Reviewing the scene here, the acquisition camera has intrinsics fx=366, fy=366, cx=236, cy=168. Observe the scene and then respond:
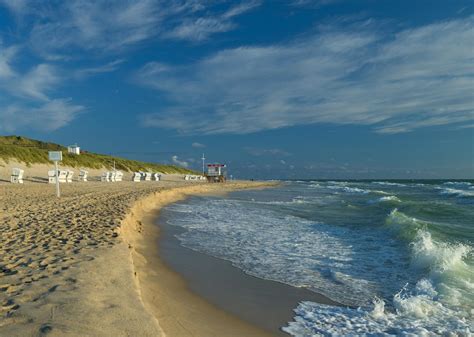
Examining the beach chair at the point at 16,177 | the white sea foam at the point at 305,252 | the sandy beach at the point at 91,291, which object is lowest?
the white sea foam at the point at 305,252

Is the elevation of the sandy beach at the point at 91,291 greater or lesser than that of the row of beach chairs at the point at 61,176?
lesser

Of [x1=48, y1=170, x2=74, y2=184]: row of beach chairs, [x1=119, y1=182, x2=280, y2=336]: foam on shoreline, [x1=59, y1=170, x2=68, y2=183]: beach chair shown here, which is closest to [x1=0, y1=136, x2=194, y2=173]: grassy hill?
[x1=48, y1=170, x2=74, y2=184]: row of beach chairs

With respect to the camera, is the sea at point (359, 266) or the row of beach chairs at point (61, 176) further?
the row of beach chairs at point (61, 176)

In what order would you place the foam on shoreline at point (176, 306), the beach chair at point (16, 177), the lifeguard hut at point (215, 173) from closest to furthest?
the foam on shoreline at point (176, 306) < the beach chair at point (16, 177) < the lifeguard hut at point (215, 173)

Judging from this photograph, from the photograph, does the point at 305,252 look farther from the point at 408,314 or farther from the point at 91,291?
the point at 91,291

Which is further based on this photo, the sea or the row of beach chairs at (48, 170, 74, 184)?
the row of beach chairs at (48, 170, 74, 184)

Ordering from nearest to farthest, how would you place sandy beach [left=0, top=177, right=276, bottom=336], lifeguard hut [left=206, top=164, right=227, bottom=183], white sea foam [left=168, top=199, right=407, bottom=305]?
1. sandy beach [left=0, top=177, right=276, bottom=336]
2. white sea foam [left=168, top=199, right=407, bottom=305]
3. lifeguard hut [left=206, top=164, right=227, bottom=183]

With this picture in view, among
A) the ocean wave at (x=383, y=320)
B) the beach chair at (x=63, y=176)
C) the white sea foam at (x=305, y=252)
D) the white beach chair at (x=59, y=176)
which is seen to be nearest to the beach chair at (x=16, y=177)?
the white beach chair at (x=59, y=176)

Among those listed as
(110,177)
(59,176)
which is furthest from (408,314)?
(110,177)

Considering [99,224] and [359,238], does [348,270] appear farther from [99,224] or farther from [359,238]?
[99,224]

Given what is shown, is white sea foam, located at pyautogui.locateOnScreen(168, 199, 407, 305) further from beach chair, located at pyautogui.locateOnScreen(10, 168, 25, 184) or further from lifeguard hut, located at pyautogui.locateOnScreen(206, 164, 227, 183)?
lifeguard hut, located at pyautogui.locateOnScreen(206, 164, 227, 183)

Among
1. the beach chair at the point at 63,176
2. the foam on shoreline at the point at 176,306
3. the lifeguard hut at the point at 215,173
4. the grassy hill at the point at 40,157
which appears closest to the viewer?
the foam on shoreline at the point at 176,306

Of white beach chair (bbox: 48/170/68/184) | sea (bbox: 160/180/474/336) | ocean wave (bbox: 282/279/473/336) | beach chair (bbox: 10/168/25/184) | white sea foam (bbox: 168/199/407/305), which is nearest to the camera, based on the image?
ocean wave (bbox: 282/279/473/336)

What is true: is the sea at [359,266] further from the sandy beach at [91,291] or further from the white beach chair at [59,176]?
the white beach chair at [59,176]
